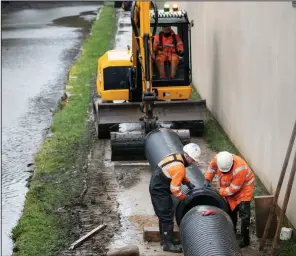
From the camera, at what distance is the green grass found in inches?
340

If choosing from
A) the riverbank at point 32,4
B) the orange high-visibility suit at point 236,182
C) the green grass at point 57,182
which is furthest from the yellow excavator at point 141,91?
the riverbank at point 32,4

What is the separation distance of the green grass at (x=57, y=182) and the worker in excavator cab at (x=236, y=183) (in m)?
2.38

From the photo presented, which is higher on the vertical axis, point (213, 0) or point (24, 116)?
point (213, 0)

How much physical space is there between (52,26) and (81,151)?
23550 millimetres

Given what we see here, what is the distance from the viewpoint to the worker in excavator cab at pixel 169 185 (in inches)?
299

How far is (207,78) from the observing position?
1530cm

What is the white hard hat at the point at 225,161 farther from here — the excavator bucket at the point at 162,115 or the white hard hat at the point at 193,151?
the excavator bucket at the point at 162,115

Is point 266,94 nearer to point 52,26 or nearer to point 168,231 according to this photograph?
point 168,231

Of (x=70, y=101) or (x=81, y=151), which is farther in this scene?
(x=70, y=101)

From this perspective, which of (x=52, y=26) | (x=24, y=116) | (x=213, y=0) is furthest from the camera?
(x=52, y=26)

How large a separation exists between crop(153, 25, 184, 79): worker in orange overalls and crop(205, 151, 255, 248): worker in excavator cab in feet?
16.3

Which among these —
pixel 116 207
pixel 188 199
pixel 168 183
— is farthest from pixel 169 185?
pixel 116 207

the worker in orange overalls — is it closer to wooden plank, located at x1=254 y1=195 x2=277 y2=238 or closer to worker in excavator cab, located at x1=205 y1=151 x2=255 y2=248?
worker in excavator cab, located at x1=205 y1=151 x2=255 y2=248

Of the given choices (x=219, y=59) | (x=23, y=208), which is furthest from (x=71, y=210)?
(x=219, y=59)
